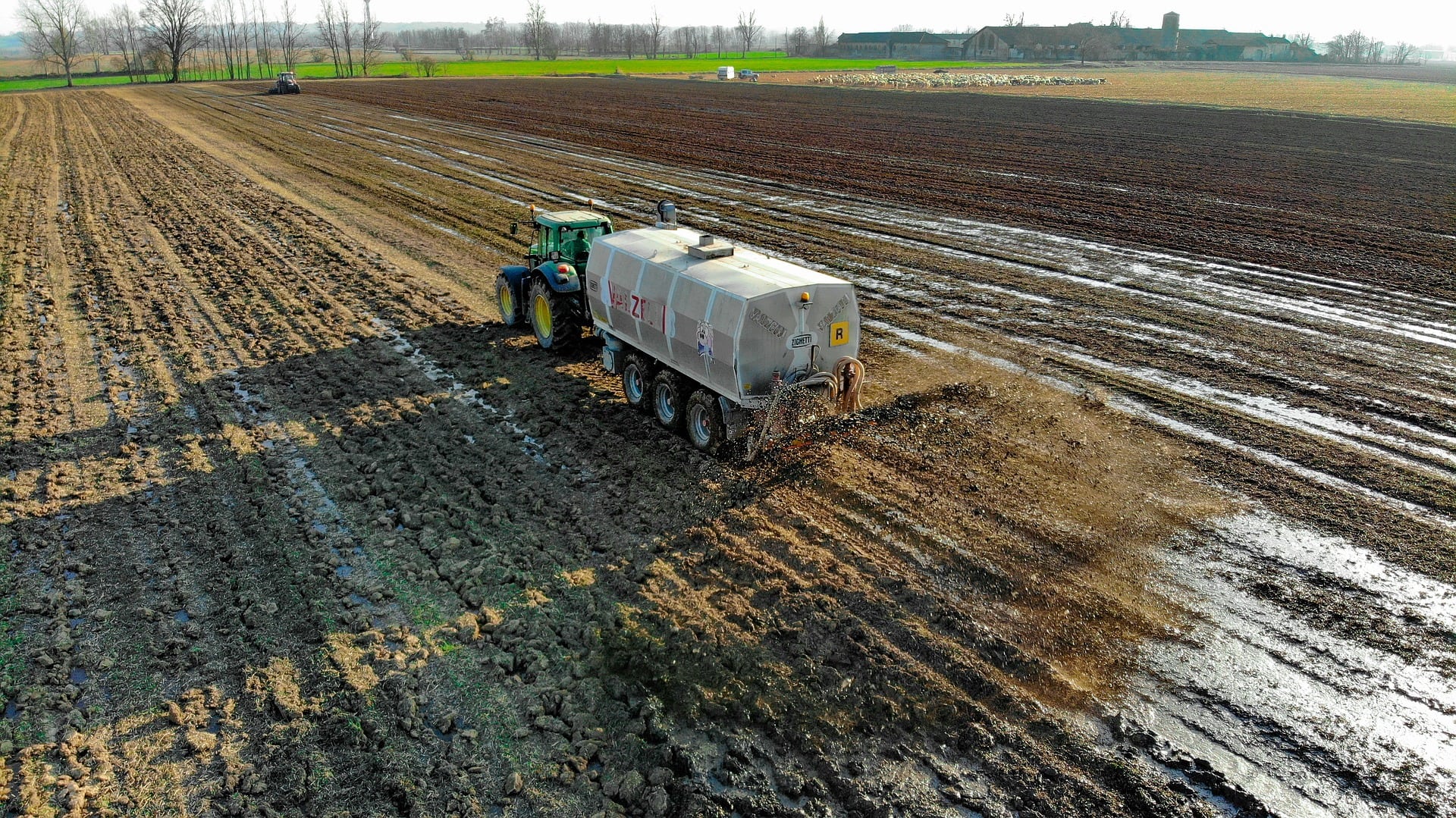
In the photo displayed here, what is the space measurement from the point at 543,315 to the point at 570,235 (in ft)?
4.82

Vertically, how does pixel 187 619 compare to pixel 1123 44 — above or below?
below

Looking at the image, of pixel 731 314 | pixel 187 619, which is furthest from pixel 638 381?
pixel 187 619

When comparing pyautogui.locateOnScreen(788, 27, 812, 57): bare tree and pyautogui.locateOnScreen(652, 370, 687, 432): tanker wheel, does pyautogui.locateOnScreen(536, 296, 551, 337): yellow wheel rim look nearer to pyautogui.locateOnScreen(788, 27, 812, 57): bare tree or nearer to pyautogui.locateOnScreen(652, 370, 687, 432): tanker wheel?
pyautogui.locateOnScreen(652, 370, 687, 432): tanker wheel

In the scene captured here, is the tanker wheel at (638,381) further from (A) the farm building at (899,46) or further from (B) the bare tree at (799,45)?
(B) the bare tree at (799,45)

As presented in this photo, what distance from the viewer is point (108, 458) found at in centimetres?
1157

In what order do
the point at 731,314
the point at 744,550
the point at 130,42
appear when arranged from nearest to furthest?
1. the point at 744,550
2. the point at 731,314
3. the point at 130,42

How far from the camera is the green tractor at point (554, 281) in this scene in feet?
48.2

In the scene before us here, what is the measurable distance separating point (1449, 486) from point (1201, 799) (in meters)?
6.92

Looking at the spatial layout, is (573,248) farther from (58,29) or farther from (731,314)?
(58,29)

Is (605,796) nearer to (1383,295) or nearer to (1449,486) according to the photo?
(1449,486)

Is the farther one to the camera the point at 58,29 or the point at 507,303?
the point at 58,29

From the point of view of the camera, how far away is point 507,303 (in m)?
16.1

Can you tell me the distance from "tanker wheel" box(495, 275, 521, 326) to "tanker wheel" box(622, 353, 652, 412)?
3.60 metres

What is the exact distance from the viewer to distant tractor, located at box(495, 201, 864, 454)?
420 inches
